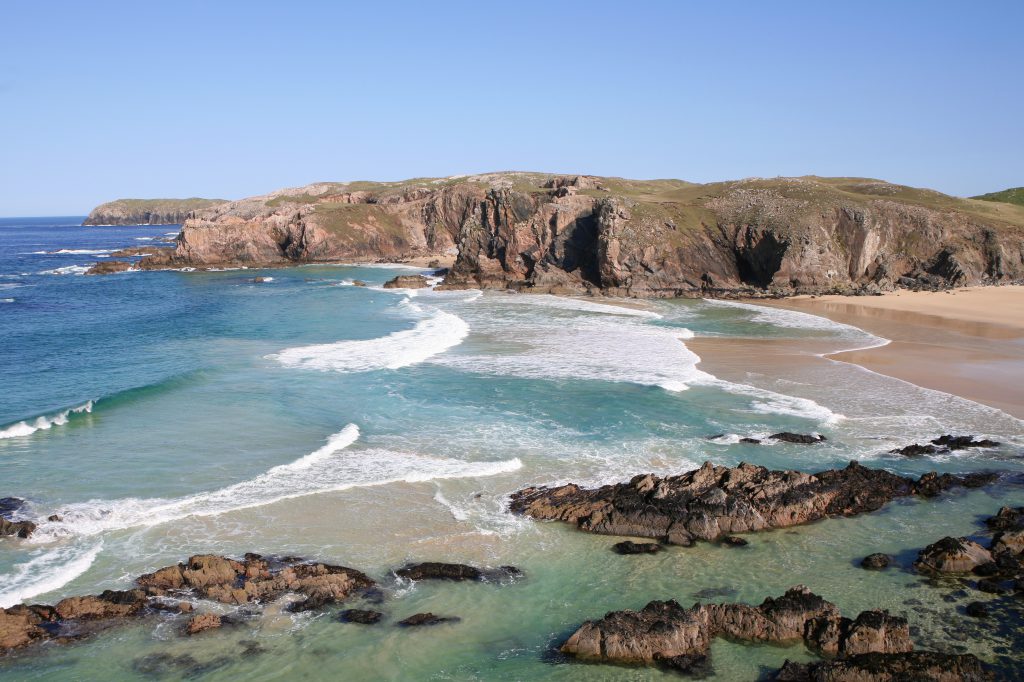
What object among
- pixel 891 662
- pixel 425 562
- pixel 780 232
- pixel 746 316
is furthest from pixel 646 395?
pixel 780 232

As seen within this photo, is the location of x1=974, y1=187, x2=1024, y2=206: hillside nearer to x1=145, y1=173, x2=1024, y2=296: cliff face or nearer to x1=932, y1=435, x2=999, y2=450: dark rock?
x1=145, y1=173, x2=1024, y2=296: cliff face

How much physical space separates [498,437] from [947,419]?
1264 cm

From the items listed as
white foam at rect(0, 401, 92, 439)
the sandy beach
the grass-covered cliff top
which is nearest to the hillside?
the grass-covered cliff top

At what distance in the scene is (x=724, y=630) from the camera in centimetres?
1092

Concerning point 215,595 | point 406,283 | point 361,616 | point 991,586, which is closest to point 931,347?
point 991,586

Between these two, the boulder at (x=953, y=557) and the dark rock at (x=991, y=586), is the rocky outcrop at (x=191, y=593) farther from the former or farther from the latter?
the dark rock at (x=991, y=586)

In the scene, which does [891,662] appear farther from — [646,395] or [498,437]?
[646,395]

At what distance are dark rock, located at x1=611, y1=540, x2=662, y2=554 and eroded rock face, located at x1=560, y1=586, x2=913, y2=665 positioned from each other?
243 centimetres

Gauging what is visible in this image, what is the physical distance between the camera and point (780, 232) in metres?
53.7

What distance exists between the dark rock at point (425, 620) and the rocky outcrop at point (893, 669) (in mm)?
4649

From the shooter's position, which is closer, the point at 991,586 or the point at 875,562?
the point at 991,586

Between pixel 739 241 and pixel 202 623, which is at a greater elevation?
pixel 739 241

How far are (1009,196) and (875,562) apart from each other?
281 ft

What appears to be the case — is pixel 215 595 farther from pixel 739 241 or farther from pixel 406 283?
Result: pixel 739 241
